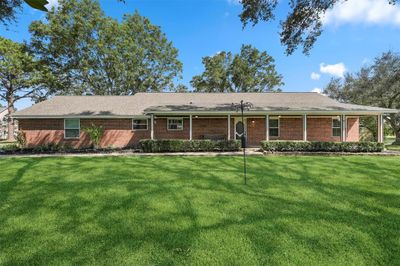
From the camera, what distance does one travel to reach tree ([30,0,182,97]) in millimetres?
28375

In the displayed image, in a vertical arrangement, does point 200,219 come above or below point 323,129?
below

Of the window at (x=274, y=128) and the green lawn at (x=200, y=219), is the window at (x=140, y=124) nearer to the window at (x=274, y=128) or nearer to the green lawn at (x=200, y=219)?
the window at (x=274, y=128)

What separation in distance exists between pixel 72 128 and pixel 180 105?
8.12m

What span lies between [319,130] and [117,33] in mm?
24922

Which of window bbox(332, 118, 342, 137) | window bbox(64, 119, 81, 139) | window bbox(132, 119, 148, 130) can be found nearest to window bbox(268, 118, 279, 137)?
window bbox(332, 118, 342, 137)

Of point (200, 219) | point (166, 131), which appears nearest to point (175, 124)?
point (166, 131)

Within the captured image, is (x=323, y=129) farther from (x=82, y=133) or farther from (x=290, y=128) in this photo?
(x=82, y=133)

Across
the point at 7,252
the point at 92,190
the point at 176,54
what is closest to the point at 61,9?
the point at 176,54

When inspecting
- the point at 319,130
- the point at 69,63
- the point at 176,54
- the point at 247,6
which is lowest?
the point at 319,130

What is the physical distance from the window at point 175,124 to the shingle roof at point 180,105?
1.14m

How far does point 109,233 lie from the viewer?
3990 mm

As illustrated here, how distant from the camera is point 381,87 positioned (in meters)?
25.7

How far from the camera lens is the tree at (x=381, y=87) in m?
25.3

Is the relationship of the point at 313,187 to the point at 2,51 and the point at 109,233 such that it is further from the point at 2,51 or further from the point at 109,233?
the point at 2,51
